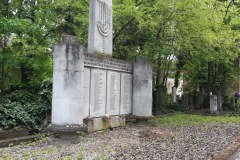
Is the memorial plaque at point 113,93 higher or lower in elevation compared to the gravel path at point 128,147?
higher

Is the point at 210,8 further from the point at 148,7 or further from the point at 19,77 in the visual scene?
the point at 19,77

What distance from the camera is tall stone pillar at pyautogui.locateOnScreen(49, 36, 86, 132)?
29.2 feet

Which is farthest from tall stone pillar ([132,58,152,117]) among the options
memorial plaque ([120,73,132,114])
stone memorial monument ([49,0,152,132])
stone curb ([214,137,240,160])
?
stone curb ([214,137,240,160])

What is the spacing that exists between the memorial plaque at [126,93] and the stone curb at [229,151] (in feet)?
13.8

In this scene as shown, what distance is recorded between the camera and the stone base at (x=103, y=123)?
10.2 m

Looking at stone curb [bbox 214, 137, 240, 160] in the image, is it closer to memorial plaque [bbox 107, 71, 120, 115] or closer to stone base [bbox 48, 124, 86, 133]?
stone base [bbox 48, 124, 86, 133]

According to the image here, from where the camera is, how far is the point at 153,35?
15977 millimetres

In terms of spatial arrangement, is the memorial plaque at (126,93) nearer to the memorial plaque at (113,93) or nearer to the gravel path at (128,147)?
A: the memorial plaque at (113,93)

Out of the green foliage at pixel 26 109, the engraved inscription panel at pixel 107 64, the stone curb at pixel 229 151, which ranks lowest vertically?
the stone curb at pixel 229 151

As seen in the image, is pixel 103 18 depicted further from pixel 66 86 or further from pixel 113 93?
pixel 66 86

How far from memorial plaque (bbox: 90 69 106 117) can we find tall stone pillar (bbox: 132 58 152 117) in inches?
93.4

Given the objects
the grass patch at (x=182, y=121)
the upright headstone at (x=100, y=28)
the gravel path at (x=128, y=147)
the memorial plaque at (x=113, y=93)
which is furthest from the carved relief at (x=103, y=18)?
A: the grass patch at (x=182, y=121)

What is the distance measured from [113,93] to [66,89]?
123 inches

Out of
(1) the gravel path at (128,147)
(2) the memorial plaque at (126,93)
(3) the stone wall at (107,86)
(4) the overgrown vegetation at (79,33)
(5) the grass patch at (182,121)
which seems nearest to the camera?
(1) the gravel path at (128,147)
